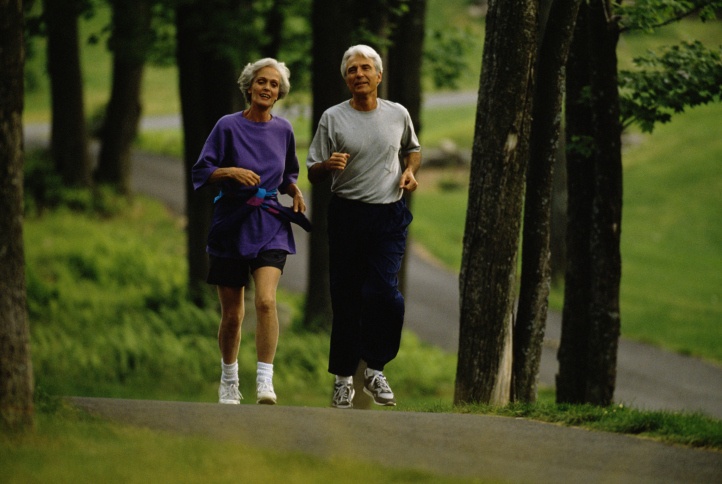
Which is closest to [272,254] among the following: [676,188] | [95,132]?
[95,132]

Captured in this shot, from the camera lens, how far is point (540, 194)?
888 centimetres

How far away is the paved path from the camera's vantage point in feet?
19.1

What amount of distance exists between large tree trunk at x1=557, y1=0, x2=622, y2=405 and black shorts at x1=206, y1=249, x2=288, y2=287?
3.87 m

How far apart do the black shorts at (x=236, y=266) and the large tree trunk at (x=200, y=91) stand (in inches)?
329

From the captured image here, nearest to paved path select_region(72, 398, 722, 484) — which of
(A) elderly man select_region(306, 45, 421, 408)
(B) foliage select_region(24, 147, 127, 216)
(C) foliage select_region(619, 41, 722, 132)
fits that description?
(A) elderly man select_region(306, 45, 421, 408)

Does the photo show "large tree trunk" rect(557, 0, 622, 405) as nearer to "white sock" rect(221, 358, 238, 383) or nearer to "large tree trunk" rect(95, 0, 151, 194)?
"white sock" rect(221, 358, 238, 383)

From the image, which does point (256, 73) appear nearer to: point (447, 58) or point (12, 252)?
point (12, 252)

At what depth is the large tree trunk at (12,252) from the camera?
6.31 m

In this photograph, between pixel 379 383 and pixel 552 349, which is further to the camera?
pixel 552 349

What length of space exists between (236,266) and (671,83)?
4861 millimetres

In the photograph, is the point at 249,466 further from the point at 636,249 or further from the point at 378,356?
the point at 636,249

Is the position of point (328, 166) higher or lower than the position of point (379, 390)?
higher

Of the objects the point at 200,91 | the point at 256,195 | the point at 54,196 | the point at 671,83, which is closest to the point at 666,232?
the point at 54,196

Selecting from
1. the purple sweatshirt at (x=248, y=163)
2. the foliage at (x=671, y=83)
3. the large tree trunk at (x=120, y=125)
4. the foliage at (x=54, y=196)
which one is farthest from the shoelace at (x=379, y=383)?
the large tree trunk at (x=120, y=125)
